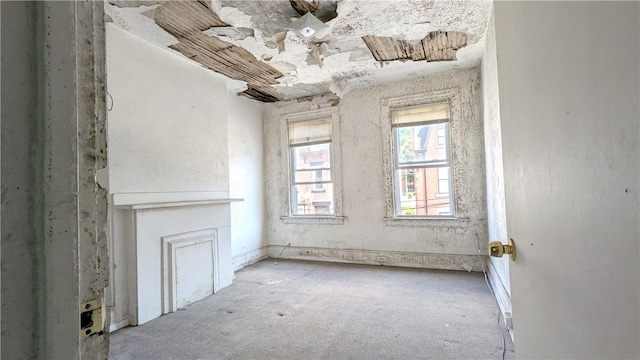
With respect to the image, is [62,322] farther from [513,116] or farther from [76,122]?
[513,116]

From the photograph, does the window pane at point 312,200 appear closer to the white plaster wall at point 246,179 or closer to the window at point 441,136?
the white plaster wall at point 246,179

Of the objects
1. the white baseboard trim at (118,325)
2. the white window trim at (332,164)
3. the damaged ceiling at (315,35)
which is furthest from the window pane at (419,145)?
the white baseboard trim at (118,325)

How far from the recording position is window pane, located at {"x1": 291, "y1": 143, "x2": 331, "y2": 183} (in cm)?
490

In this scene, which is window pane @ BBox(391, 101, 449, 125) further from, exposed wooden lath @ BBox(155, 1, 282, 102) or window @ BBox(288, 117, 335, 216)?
exposed wooden lath @ BBox(155, 1, 282, 102)

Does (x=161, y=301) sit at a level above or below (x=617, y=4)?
below

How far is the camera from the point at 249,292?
3367 mm

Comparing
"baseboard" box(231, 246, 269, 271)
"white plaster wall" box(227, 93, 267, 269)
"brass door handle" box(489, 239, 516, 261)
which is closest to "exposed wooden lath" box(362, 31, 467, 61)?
"white plaster wall" box(227, 93, 267, 269)

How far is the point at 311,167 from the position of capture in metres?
5.01

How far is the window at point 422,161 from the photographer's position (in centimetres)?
414

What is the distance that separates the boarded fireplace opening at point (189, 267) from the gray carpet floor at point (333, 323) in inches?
4.6

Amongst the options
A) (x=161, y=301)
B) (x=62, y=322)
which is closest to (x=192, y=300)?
(x=161, y=301)

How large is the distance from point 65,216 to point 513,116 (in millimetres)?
1098

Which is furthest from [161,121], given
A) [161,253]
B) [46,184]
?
[46,184]

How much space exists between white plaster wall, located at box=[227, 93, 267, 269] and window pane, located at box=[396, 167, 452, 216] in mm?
2301
